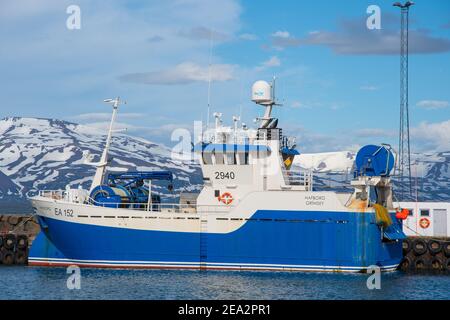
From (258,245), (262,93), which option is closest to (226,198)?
(258,245)

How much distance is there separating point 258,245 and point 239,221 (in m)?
1.42

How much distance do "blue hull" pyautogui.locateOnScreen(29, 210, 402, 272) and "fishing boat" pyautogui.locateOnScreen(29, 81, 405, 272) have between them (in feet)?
0.15

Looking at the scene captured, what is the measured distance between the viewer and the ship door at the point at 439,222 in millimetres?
45469

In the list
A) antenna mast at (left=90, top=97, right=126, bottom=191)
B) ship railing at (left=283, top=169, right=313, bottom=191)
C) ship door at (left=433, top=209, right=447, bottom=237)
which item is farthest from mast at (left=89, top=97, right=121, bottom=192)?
ship door at (left=433, top=209, right=447, bottom=237)

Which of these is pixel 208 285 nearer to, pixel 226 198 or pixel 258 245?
pixel 258 245

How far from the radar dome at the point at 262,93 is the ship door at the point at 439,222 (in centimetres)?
1376

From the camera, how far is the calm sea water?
30.1 metres

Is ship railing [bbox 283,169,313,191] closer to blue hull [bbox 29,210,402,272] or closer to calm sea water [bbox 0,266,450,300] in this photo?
blue hull [bbox 29,210,402,272]

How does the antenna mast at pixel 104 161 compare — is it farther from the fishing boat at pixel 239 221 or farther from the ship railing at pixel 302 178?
the ship railing at pixel 302 178

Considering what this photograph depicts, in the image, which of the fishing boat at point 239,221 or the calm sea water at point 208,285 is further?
the fishing boat at point 239,221

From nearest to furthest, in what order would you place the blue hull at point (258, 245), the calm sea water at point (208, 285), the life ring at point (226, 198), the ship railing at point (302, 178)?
the calm sea water at point (208, 285) < the blue hull at point (258, 245) < the ship railing at point (302, 178) < the life ring at point (226, 198)

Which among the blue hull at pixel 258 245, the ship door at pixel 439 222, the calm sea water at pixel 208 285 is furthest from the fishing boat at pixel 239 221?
the ship door at pixel 439 222

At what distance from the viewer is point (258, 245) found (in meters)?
35.5
